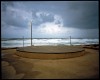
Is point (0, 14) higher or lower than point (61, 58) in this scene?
higher

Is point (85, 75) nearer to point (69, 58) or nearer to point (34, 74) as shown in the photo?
point (34, 74)

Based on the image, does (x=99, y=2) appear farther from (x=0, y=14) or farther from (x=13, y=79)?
(x=13, y=79)

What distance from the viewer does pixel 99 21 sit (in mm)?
2562

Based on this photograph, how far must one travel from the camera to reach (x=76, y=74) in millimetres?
3896

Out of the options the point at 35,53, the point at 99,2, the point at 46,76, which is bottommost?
the point at 46,76

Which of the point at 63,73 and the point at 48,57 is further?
the point at 48,57

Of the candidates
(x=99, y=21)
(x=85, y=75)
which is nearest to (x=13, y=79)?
(x=85, y=75)

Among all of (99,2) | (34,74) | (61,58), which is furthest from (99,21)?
(61,58)

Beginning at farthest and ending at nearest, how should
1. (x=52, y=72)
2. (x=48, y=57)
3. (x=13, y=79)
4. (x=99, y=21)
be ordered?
1. (x=48, y=57)
2. (x=52, y=72)
3. (x=13, y=79)
4. (x=99, y=21)

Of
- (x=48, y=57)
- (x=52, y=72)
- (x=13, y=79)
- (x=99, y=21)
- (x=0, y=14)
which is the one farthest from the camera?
(x=48, y=57)

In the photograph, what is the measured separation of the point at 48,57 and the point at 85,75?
2494mm

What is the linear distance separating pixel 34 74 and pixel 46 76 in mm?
394

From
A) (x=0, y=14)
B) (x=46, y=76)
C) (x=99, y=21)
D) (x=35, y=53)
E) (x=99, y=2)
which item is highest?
(x=99, y=2)

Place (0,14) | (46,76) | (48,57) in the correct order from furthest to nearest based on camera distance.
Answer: (48,57), (46,76), (0,14)
